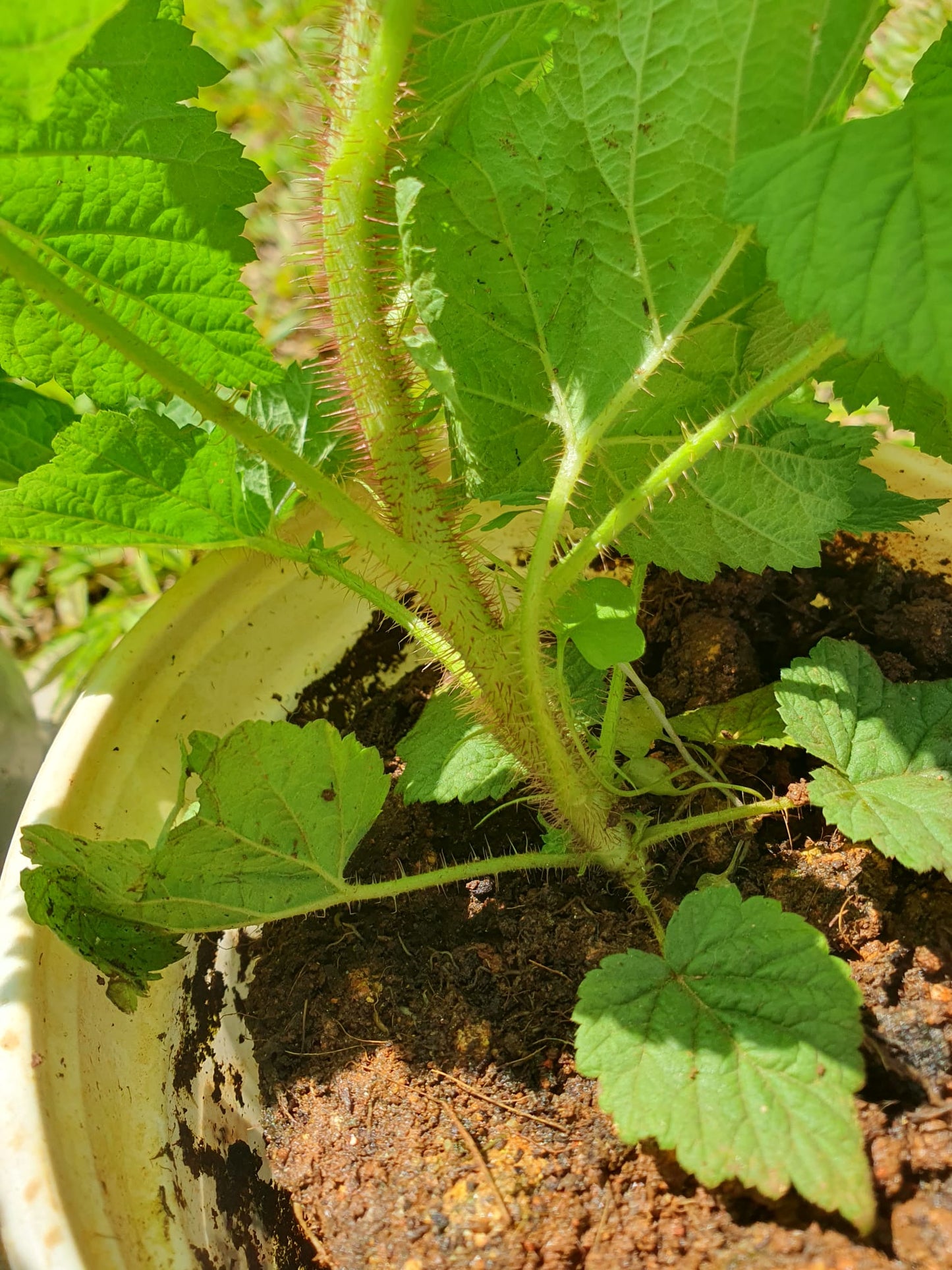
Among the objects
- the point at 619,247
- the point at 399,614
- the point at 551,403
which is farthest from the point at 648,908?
the point at 619,247

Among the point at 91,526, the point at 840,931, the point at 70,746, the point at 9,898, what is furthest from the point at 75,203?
the point at 840,931

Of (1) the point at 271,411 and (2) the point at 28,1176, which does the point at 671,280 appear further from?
(2) the point at 28,1176

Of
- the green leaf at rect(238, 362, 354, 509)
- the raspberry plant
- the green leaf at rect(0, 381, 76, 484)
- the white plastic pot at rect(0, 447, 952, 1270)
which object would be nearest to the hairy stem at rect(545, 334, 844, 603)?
the raspberry plant

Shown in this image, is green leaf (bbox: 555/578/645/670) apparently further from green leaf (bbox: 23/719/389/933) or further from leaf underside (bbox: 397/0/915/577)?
green leaf (bbox: 23/719/389/933)

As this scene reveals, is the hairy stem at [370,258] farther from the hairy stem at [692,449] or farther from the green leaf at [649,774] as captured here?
the green leaf at [649,774]

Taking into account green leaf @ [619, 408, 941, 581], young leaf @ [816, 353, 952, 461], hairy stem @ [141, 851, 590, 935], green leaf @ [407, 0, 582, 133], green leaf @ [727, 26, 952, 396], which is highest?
green leaf @ [407, 0, 582, 133]

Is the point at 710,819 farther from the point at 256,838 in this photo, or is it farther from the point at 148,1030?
the point at 148,1030
